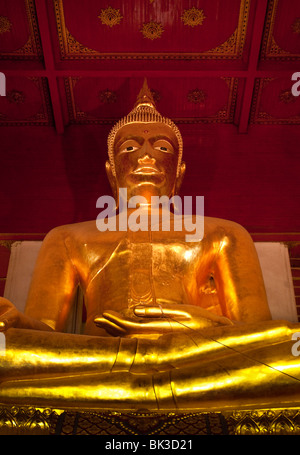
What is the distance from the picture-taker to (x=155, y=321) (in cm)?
199

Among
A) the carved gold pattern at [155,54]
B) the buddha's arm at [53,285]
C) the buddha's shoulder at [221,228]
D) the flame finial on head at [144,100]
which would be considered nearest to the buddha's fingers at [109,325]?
the buddha's arm at [53,285]

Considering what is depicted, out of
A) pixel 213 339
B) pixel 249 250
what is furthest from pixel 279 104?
pixel 213 339

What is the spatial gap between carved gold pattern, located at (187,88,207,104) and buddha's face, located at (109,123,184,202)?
97 centimetres

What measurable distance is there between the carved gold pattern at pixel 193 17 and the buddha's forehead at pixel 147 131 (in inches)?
36.5

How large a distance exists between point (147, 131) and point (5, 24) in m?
1.36

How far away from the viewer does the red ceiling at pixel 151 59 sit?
362cm

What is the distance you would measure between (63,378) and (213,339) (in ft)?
1.56

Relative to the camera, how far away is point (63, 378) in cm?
164
